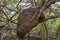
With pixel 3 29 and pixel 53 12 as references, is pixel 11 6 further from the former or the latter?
pixel 53 12

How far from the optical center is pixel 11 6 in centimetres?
404

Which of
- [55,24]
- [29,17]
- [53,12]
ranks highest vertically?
[29,17]

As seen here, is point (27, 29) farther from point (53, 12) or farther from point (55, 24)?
point (55, 24)

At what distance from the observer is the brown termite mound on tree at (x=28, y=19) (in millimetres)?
2337

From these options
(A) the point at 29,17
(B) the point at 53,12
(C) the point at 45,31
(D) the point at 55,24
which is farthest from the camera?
(D) the point at 55,24

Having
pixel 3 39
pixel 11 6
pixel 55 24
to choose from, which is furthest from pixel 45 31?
pixel 3 39

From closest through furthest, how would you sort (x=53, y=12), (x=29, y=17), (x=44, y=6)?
(x=44, y=6), (x=29, y=17), (x=53, y=12)

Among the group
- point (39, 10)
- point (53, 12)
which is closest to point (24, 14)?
point (39, 10)

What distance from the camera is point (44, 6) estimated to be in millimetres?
2240

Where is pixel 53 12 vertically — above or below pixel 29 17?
below

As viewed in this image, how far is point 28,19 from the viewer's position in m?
2.40

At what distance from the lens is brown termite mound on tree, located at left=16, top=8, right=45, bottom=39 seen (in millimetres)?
2337

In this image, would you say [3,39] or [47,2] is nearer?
[47,2]

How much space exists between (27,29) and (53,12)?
3.78 feet
